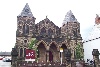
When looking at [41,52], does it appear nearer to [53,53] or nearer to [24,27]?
[53,53]

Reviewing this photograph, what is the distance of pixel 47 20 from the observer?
5066cm

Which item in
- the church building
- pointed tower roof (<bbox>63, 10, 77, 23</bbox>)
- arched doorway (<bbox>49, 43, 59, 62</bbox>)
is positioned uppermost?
pointed tower roof (<bbox>63, 10, 77, 23</bbox>)

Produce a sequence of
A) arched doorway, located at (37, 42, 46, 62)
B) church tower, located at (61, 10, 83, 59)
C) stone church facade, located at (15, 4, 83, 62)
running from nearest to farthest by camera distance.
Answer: stone church facade, located at (15, 4, 83, 62)
arched doorway, located at (37, 42, 46, 62)
church tower, located at (61, 10, 83, 59)

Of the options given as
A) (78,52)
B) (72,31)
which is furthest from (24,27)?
(78,52)

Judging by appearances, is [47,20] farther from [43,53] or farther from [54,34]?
[43,53]

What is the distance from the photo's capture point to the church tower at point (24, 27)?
158 feet

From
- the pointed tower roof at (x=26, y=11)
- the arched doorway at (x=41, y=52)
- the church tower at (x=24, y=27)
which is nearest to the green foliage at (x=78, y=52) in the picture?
the arched doorway at (x=41, y=52)

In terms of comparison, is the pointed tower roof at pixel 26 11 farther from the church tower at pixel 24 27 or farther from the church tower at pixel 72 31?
the church tower at pixel 72 31

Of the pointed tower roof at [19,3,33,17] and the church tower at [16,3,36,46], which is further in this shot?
the pointed tower roof at [19,3,33,17]

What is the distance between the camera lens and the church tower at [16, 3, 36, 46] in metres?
48.2

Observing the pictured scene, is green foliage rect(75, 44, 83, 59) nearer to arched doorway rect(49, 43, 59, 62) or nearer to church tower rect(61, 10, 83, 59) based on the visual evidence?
church tower rect(61, 10, 83, 59)

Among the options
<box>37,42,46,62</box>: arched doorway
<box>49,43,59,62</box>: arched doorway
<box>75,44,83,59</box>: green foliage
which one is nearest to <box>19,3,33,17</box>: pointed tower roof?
<box>37,42,46,62</box>: arched doorway

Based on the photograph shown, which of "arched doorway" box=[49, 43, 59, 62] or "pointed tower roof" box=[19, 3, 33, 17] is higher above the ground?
"pointed tower roof" box=[19, 3, 33, 17]

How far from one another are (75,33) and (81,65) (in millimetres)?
19368
